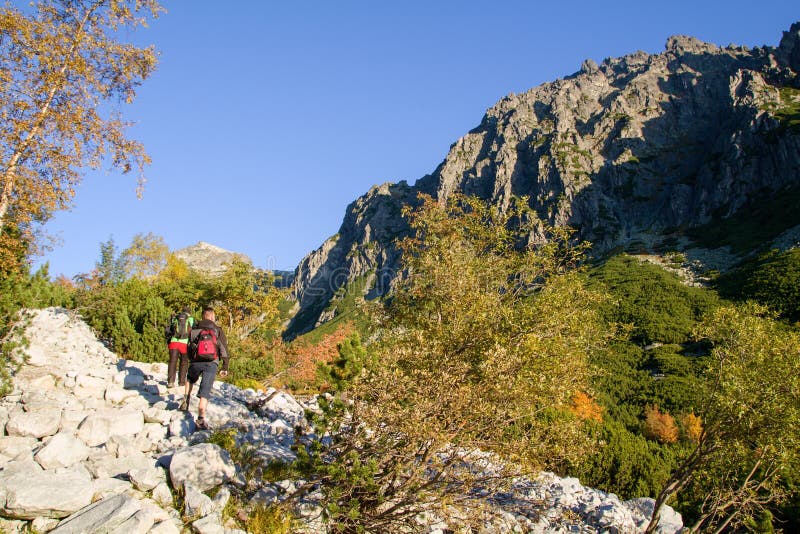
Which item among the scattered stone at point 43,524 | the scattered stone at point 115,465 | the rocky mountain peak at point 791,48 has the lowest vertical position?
the scattered stone at point 43,524

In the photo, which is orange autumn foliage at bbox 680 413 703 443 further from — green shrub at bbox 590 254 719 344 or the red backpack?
the red backpack

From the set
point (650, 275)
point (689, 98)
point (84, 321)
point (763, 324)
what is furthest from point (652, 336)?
point (689, 98)

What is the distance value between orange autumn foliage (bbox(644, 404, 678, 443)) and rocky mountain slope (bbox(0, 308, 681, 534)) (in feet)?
121

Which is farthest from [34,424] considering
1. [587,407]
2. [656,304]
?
[656,304]

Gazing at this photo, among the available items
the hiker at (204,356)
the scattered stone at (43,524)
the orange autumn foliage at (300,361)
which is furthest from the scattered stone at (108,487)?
the orange autumn foliage at (300,361)

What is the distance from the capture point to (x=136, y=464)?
736 centimetres

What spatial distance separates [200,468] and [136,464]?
1.07m

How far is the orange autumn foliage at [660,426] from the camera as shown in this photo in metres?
43.6

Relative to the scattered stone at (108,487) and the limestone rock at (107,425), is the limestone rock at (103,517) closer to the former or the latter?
the scattered stone at (108,487)

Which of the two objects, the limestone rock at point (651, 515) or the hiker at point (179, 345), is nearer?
the hiker at point (179, 345)

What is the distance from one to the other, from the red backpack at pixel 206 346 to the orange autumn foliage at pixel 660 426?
45.7m

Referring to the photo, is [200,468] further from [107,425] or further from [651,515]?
[651,515]

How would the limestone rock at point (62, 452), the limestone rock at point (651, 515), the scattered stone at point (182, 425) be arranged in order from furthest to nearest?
the limestone rock at point (651, 515) → the scattered stone at point (182, 425) → the limestone rock at point (62, 452)

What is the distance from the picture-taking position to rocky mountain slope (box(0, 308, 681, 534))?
6.12 meters
